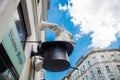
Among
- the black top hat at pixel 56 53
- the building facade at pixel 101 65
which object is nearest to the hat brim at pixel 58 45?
the black top hat at pixel 56 53

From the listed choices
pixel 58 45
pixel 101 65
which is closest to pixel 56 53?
pixel 58 45

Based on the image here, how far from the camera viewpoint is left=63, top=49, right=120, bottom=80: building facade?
90.6 ft

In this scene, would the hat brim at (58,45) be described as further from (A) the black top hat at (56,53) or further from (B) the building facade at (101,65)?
(B) the building facade at (101,65)

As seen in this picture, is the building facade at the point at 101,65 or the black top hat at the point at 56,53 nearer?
the black top hat at the point at 56,53

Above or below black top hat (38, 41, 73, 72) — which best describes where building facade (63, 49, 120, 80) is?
below

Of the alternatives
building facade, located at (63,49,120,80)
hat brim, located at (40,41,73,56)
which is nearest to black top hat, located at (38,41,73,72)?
hat brim, located at (40,41,73,56)

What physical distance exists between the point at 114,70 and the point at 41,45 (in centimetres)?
2782

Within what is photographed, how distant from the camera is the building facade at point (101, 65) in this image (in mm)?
27609

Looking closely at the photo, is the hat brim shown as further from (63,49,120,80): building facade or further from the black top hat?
(63,49,120,80): building facade

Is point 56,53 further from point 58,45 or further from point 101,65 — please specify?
point 101,65

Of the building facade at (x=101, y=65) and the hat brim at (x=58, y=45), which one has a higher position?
the hat brim at (x=58, y=45)

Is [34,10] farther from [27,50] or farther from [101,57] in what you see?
[101,57]

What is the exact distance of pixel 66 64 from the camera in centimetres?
215

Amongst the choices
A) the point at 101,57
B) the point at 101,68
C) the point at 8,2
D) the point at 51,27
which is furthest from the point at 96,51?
the point at 8,2
